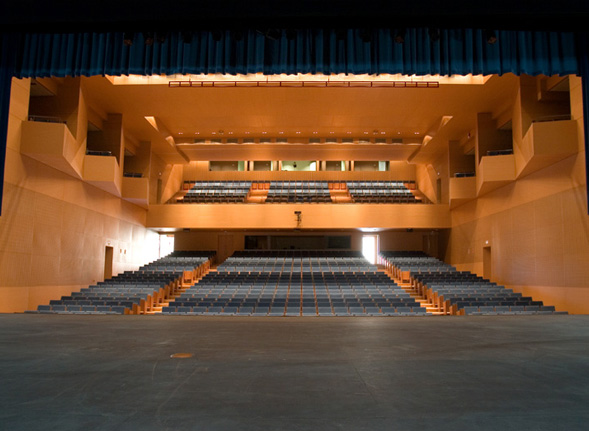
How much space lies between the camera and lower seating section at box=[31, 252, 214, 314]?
9.87 metres

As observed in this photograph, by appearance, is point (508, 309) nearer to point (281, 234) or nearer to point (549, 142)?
point (549, 142)

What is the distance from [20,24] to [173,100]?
825 centimetres

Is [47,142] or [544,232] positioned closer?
[47,142]

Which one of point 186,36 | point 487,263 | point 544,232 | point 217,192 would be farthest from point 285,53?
point 217,192

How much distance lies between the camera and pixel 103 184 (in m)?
13.5

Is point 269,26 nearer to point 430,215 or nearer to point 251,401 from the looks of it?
point 251,401

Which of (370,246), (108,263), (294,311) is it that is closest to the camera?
(294,311)

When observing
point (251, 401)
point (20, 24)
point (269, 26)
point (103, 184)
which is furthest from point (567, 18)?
point (103, 184)

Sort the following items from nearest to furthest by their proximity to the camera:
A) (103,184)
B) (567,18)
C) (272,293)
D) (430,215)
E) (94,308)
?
1. (567,18)
2. (94,308)
3. (272,293)
4. (103,184)
5. (430,215)

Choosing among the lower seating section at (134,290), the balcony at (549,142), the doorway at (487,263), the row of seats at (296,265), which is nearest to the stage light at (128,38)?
the lower seating section at (134,290)

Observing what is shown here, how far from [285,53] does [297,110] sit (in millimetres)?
8783

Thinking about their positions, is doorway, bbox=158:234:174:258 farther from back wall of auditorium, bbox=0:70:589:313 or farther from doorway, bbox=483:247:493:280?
doorway, bbox=483:247:493:280

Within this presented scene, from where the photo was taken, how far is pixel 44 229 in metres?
11.4

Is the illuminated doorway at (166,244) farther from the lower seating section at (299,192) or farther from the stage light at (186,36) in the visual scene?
the stage light at (186,36)
